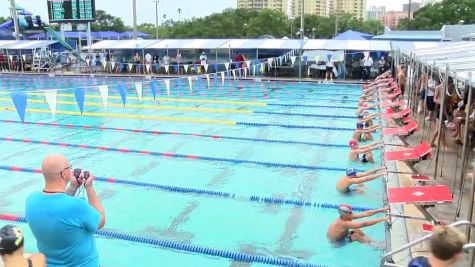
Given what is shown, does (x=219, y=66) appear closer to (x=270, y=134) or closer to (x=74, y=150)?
(x=270, y=134)

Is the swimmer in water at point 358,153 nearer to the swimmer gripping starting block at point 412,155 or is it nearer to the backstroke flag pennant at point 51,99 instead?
the swimmer gripping starting block at point 412,155

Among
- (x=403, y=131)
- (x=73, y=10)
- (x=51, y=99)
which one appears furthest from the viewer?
(x=73, y=10)

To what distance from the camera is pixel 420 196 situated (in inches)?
187

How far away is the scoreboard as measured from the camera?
24.1m

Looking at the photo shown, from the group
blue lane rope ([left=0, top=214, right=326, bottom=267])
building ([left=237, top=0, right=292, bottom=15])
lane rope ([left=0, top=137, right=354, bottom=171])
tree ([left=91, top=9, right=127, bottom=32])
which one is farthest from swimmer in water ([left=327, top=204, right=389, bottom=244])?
building ([left=237, top=0, right=292, bottom=15])

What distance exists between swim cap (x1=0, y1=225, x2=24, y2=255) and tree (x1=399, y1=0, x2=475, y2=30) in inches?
1910

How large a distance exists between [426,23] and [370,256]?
4636 cm

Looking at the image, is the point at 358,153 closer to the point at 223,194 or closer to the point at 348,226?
the point at 223,194

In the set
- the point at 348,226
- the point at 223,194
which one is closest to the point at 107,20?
the point at 223,194

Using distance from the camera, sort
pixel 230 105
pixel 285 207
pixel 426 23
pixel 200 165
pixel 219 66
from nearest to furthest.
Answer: pixel 285 207 → pixel 200 165 → pixel 230 105 → pixel 219 66 → pixel 426 23

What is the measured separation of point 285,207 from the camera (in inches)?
250

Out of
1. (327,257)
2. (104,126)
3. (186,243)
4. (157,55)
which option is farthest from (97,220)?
(157,55)

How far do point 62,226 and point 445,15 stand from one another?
165 feet

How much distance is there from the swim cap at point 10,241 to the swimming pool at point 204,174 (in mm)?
2699
